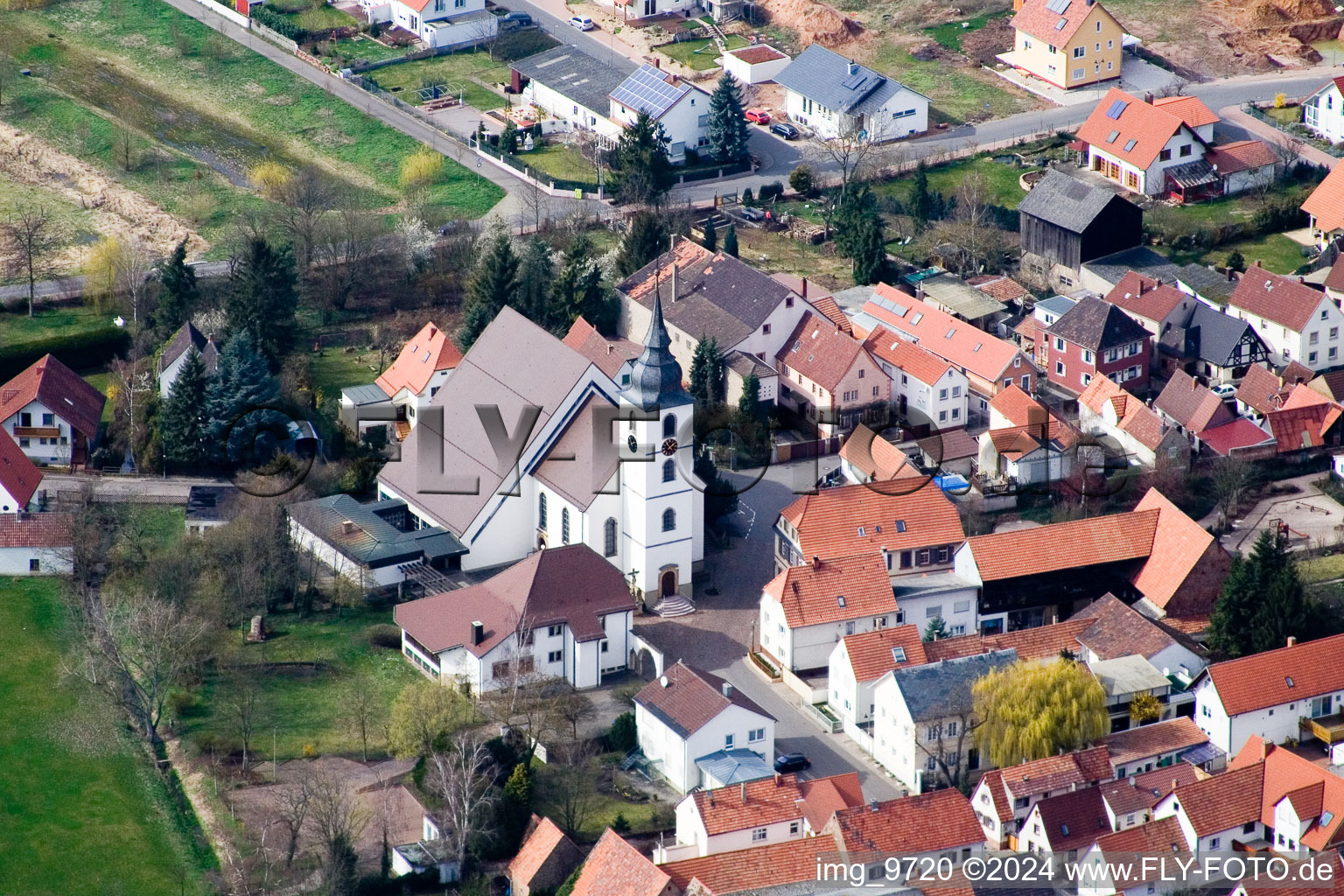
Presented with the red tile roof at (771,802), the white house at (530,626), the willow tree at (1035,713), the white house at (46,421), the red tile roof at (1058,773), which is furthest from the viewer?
Answer: the white house at (46,421)

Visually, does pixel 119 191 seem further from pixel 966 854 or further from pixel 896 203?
pixel 966 854

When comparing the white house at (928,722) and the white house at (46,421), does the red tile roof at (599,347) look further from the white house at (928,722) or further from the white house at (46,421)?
the white house at (928,722)

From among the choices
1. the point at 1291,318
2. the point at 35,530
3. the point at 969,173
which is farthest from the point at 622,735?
the point at 969,173

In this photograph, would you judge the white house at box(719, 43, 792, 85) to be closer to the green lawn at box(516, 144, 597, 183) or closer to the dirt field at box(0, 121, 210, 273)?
the green lawn at box(516, 144, 597, 183)

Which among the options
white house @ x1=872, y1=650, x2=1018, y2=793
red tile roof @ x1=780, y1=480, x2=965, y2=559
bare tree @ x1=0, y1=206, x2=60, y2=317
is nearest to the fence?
red tile roof @ x1=780, y1=480, x2=965, y2=559

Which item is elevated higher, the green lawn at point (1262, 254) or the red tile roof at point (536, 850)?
the red tile roof at point (536, 850)

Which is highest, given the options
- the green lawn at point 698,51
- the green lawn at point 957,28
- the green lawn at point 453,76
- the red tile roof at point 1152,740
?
the red tile roof at point 1152,740

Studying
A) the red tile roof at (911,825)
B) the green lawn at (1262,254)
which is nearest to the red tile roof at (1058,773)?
the red tile roof at (911,825)
